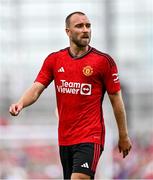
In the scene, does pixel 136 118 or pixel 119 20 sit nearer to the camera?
pixel 136 118

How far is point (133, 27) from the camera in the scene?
2411 centimetres

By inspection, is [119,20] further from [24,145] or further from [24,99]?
[24,99]

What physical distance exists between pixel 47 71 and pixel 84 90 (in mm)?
486

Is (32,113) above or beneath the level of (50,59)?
beneath

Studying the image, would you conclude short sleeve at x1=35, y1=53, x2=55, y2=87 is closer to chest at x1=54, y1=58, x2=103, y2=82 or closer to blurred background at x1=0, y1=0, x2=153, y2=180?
chest at x1=54, y1=58, x2=103, y2=82

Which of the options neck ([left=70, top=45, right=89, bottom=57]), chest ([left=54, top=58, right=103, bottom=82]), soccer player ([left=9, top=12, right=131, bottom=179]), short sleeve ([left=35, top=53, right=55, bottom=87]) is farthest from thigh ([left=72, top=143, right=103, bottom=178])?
neck ([left=70, top=45, right=89, bottom=57])

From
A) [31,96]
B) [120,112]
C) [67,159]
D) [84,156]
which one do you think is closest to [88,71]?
[120,112]

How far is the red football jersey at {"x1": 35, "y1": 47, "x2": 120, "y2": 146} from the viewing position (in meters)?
7.97

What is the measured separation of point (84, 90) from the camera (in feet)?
26.2

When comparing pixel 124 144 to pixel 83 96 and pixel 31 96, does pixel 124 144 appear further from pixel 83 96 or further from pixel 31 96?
pixel 31 96

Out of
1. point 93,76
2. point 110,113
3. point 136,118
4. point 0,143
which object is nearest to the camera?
point 93,76

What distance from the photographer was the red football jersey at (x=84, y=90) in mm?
7969

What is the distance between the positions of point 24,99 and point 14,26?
1485cm

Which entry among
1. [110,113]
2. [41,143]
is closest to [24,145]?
[41,143]
